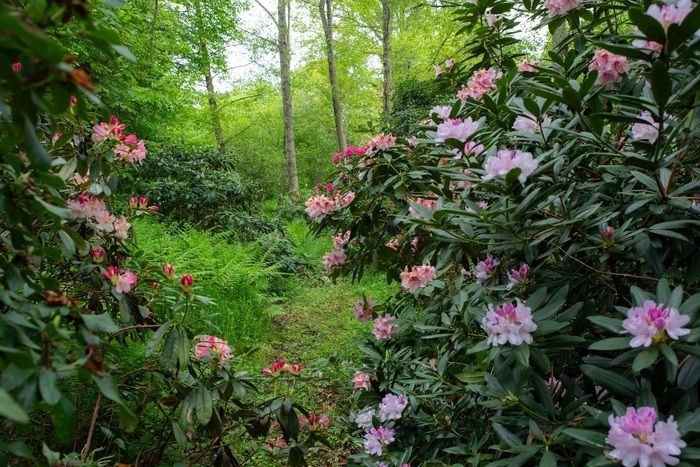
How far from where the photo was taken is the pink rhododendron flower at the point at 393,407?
173cm

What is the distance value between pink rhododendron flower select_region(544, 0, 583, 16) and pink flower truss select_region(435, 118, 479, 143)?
0.66 meters

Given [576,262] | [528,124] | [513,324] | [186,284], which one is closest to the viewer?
[513,324]

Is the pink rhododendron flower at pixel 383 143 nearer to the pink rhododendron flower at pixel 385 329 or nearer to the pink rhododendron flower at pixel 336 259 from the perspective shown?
the pink rhododendron flower at pixel 336 259

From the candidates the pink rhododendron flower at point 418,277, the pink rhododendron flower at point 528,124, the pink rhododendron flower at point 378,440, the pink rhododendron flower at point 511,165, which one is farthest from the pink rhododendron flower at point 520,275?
the pink rhododendron flower at point 378,440

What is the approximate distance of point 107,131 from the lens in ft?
5.26

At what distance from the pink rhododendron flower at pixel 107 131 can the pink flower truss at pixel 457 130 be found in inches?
45.8

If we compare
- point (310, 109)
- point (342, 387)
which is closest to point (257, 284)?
point (342, 387)

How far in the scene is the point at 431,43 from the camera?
10.3m

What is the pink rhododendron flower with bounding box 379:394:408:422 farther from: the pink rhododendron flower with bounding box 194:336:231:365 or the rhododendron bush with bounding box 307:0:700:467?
the pink rhododendron flower with bounding box 194:336:231:365

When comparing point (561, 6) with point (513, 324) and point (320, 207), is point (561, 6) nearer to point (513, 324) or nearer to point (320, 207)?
point (513, 324)

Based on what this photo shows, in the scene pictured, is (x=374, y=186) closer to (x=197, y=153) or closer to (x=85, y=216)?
(x=85, y=216)

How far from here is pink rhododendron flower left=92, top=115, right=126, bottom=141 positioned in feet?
5.21

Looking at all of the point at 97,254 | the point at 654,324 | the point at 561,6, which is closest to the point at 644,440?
the point at 654,324

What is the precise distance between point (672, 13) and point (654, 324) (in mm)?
547
